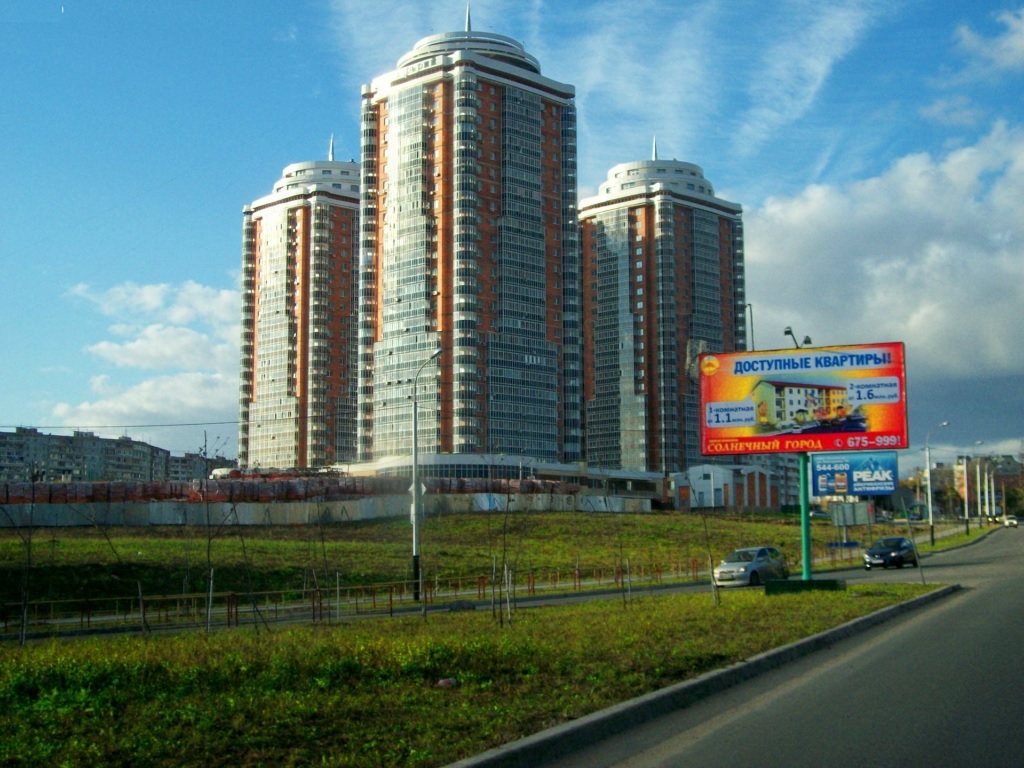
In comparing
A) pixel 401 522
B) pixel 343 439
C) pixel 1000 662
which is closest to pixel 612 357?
pixel 343 439

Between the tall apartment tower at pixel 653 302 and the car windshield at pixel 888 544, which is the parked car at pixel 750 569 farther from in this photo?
the tall apartment tower at pixel 653 302

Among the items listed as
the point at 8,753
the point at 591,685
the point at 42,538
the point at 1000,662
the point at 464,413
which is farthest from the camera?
the point at 464,413

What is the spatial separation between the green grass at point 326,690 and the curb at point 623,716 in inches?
8.2

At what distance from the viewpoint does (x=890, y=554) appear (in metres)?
45.8

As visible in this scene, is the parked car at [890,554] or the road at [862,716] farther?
the parked car at [890,554]

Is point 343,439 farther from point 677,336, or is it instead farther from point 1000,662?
point 1000,662

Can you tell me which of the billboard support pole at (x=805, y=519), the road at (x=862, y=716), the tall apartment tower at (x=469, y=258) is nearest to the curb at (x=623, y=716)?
the road at (x=862, y=716)

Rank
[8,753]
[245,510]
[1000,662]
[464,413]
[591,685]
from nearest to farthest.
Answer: [8,753]
[591,685]
[1000,662]
[245,510]
[464,413]

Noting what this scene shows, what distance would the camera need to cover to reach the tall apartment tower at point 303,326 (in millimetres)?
140750

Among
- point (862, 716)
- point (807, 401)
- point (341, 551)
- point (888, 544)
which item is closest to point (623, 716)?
point (862, 716)

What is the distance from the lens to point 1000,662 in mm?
13180

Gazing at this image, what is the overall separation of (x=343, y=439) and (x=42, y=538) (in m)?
95.1

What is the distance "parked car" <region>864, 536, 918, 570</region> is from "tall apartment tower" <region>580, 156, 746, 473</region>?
3675 inches

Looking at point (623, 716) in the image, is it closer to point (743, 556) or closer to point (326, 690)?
point (326, 690)
